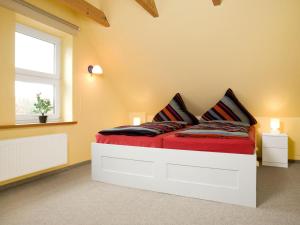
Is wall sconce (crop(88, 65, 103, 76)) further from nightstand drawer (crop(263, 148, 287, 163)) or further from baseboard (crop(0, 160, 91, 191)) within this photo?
nightstand drawer (crop(263, 148, 287, 163))

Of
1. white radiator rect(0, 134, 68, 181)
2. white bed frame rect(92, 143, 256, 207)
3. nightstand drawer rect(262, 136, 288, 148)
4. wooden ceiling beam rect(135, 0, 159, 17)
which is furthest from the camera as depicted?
nightstand drawer rect(262, 136, 288, 148)

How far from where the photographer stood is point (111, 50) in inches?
144

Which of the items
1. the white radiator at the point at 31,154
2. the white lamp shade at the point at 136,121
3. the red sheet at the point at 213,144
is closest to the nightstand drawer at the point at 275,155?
the red sheet at the point at 213,144

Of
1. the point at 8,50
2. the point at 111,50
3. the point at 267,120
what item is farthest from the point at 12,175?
the point at 267,120

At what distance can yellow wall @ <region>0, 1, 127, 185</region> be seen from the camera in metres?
2.42

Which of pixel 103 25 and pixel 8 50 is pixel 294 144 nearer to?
pixel 103 25

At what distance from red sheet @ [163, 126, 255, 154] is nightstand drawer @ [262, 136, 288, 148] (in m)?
1.47

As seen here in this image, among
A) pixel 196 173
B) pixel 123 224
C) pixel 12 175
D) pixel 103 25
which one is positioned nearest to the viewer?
pixel 123 224

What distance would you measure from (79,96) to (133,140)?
4.45 feet

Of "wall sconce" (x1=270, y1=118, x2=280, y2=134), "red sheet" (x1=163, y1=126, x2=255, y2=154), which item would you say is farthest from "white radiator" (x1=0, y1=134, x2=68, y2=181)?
"wall sconce" (x1=270, y1=118, x2=280, y2=134)

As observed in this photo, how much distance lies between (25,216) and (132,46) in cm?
258

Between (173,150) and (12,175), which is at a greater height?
(173,150)

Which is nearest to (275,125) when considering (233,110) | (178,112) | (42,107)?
(233,110)

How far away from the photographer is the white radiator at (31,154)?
233cm
